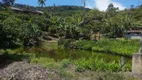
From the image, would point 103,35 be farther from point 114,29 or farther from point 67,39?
point 67,39

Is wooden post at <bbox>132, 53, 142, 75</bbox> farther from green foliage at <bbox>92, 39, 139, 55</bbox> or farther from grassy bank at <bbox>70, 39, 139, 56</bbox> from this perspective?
green foliage at <bbox>92, 39, 139, 55</bbox>

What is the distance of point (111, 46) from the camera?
45.7 meters

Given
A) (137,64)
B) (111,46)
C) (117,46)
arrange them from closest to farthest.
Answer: (137,64) → (117,46) → (111,46)

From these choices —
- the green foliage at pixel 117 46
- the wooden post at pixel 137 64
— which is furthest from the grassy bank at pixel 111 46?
the wooden post at pixel 137 64

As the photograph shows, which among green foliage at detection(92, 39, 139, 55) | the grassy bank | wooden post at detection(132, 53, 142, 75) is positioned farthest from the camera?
the grassy bank

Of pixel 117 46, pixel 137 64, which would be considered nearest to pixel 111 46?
pixel 117 46

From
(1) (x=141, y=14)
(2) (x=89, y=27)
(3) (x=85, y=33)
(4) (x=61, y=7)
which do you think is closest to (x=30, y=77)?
(3) (x=85, y=33)

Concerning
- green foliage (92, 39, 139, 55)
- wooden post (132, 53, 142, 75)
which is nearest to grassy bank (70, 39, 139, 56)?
green foliage (92, 39, 139, 55)

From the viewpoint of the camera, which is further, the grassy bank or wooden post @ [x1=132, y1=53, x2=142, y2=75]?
the grassy bank

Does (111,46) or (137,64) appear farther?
(111,46)

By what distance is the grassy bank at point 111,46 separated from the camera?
42.0 metres

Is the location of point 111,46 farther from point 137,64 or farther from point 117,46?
point 137,64

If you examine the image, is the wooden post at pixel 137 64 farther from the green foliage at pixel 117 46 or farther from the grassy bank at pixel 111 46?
the green foliage at pixel 117 46

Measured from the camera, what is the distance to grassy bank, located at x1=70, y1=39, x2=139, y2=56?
→ 4200 centimetres
